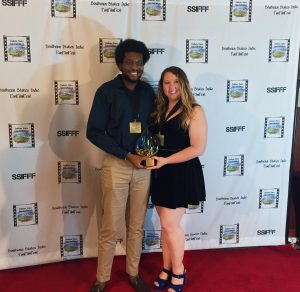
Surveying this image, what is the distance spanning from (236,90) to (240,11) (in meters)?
0.54

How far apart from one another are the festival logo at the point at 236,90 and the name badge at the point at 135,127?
0.84 meters

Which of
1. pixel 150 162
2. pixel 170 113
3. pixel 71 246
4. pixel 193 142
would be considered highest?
pixel 170 113

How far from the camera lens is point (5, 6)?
230 centimetres

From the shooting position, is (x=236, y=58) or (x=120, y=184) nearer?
(x=120, y=184)

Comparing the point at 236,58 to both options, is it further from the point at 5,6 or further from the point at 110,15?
the point at 5,6

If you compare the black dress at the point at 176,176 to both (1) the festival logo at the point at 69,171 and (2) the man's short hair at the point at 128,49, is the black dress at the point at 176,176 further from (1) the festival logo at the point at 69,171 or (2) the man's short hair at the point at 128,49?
(1) the festival logo at the point at 69,171

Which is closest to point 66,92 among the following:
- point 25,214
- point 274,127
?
point 25,214

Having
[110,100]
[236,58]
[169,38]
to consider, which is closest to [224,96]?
[236,58]

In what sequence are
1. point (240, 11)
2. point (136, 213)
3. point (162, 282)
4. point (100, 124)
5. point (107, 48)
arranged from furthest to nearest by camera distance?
1. point (240, 11)
2. point (107, 48)
3. point (162, 282)
4. point (136, 213)
5. point (100, 124)

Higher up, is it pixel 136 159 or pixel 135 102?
pixel 135 102

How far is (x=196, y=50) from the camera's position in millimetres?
2559

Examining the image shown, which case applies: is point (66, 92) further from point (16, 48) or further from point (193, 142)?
point (193, 142)

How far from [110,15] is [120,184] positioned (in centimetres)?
111

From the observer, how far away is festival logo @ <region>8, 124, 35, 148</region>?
245 cm
